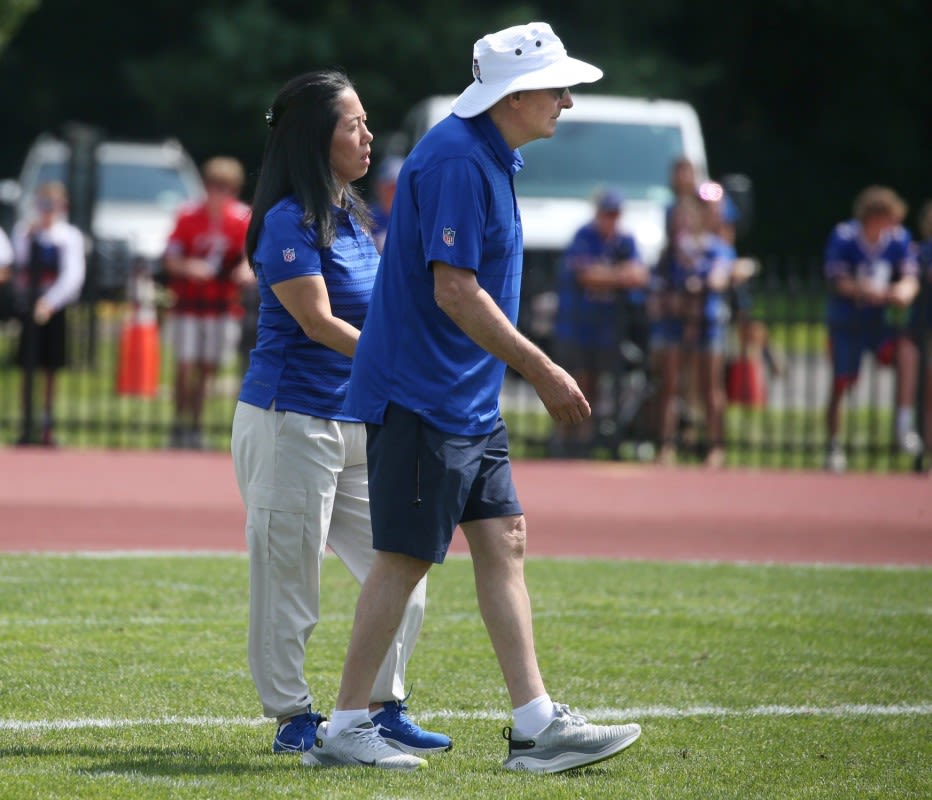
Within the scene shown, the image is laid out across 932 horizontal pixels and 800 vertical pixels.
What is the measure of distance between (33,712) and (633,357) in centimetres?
895

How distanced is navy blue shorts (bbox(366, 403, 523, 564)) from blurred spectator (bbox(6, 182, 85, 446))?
9561 mm

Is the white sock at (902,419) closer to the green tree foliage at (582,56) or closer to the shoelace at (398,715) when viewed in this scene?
the shoelace at (398,715)

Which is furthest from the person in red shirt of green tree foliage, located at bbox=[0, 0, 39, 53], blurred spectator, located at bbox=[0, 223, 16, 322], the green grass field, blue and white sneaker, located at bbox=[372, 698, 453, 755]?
green tree foliage, located at bbox=[0, 0, 39, 53]

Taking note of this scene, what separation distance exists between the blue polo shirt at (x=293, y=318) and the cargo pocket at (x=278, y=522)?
25 cm

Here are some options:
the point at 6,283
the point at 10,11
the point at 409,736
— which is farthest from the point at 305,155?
the point at 10,11

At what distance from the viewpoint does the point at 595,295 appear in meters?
13.8

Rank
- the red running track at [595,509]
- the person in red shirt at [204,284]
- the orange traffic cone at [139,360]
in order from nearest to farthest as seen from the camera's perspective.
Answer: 1. the red running track at [595,509]
2. the person in red shirt at [204,284]
3. the orange traffic cone at [139,360]

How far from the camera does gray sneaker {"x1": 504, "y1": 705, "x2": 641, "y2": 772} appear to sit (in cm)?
498

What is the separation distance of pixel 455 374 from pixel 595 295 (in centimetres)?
895

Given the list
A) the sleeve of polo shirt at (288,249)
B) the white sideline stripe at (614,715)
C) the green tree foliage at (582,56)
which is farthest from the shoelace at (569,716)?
the green tree foliage at (582,56)

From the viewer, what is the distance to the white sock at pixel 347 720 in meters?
4.99

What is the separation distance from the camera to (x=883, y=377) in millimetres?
23203

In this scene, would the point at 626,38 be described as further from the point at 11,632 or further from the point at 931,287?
the point at 11,632

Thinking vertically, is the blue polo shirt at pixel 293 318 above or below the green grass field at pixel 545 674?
above
